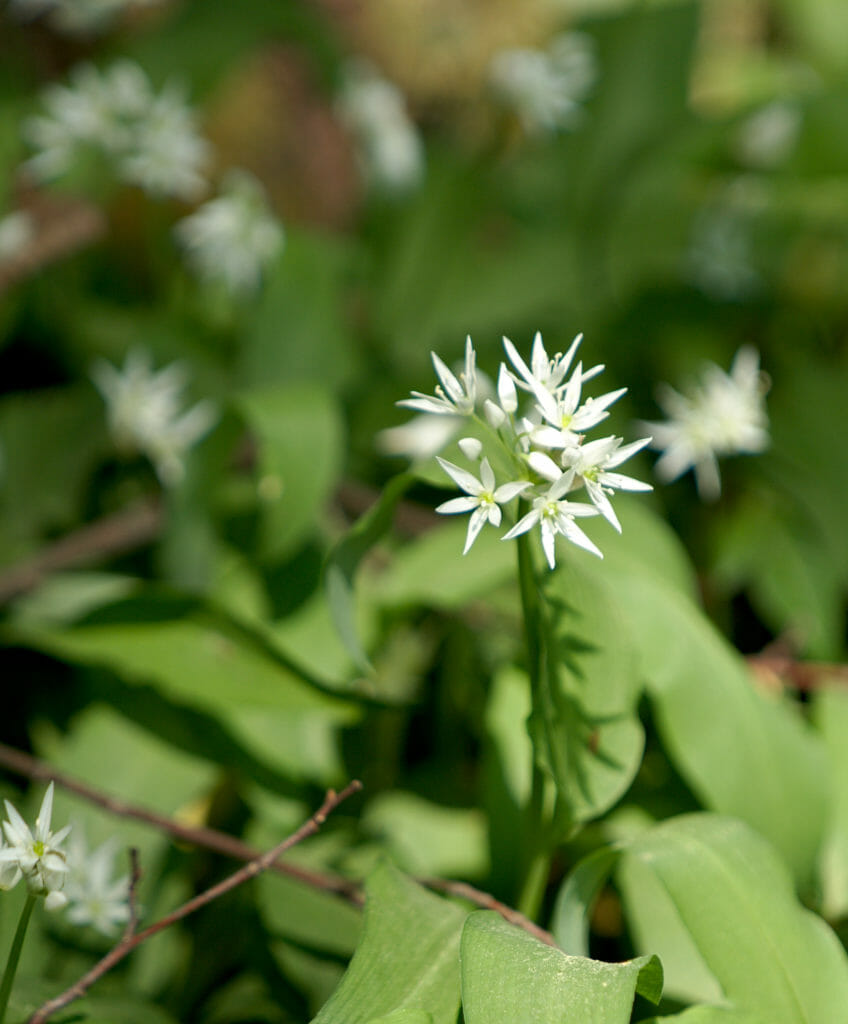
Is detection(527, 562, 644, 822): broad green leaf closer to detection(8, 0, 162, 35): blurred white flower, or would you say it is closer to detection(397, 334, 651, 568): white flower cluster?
detection(397, 334, 651, 568): white flower cluster

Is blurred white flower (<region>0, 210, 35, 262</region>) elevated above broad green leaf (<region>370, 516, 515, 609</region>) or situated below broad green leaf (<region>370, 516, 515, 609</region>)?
above

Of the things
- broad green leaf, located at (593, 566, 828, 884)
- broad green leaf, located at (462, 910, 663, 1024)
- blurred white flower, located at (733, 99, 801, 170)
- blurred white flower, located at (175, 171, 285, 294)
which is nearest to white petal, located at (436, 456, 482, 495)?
broad green leaf, located at (462, 910, 663, 1024)

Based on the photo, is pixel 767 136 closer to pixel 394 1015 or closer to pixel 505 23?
pixel 505 23

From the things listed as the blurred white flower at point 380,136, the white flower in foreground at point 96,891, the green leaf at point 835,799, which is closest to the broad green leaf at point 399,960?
the white flower in foreground at point 96,891

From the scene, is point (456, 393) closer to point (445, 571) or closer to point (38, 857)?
point (38, 857)

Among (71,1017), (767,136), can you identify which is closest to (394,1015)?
(71,1017)

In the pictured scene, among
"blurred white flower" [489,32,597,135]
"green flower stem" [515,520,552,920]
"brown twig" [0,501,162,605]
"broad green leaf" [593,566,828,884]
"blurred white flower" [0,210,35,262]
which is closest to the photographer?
"green flower stem" [515,520,552,920]
